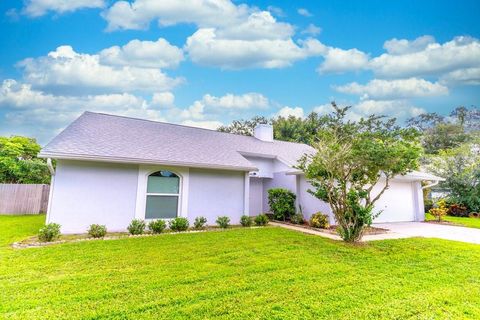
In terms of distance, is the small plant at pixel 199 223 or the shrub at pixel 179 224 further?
the small plant at pixel 199 223

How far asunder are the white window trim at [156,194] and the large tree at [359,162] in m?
5.20

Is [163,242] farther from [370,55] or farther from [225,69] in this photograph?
[370,55]

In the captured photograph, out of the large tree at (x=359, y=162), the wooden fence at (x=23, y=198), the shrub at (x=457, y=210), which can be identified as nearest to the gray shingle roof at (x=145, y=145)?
the large tree at (x=359, y=162)

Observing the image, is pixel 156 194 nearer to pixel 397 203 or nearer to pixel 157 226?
pixel 157 226

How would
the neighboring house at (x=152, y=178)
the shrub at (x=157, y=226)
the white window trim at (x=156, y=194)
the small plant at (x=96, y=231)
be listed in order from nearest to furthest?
the small plant at (x=96, y=231)
the neighboring house at (x=152, y=178)
the shrub at (x=157, y=226)
the white window trim at (x=156, y=194)

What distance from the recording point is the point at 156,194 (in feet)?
33.6

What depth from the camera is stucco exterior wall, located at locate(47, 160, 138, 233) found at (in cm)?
863

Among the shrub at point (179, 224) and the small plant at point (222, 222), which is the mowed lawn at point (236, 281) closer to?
the shrub at point (179, 224)

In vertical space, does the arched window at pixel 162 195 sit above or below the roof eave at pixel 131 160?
below

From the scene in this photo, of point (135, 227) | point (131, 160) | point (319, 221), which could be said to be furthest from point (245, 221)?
point (131, 160)

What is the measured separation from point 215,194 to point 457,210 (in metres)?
18.2

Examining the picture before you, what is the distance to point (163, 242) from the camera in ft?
25.1

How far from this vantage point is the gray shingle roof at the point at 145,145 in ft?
29.2

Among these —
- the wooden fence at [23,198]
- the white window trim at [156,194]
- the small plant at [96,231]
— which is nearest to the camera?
the small plant at [96,231]
